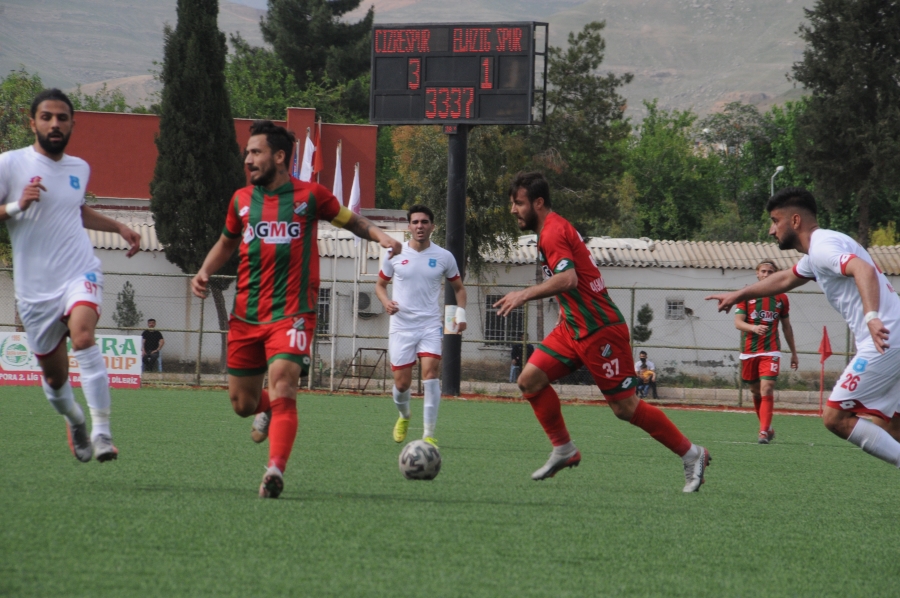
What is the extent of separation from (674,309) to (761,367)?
16.3 metres

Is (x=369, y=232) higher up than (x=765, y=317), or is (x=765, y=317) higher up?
(x=369, y=232)

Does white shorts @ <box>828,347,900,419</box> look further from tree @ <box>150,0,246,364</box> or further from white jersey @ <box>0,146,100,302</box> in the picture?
tree @ <box>150,0,246,364</box>

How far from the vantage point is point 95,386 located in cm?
602

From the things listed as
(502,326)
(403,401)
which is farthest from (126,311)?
(403,401)

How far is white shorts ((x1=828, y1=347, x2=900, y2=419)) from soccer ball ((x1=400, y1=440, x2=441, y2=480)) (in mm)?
2561

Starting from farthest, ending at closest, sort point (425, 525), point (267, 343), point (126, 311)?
point (126, 311), point (267, 343), point (425, 525)

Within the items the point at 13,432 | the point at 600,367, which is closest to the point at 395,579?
the point at 600,367

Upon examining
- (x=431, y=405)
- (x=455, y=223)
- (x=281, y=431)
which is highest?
(x=455, y=223)

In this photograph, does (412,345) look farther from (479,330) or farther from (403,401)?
(479,330)

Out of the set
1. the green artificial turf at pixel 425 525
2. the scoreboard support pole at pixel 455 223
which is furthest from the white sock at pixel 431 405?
the scoreboard support pole at pixel 455 223

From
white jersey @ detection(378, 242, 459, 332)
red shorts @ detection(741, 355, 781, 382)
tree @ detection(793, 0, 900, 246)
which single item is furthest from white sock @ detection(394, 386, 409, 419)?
tree @ detection(793, 0, 900, 246)

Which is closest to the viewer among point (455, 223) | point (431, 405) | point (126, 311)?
point (431, 405)

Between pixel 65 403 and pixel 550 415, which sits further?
pixel 550 415

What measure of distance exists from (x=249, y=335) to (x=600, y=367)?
92.2 inches
